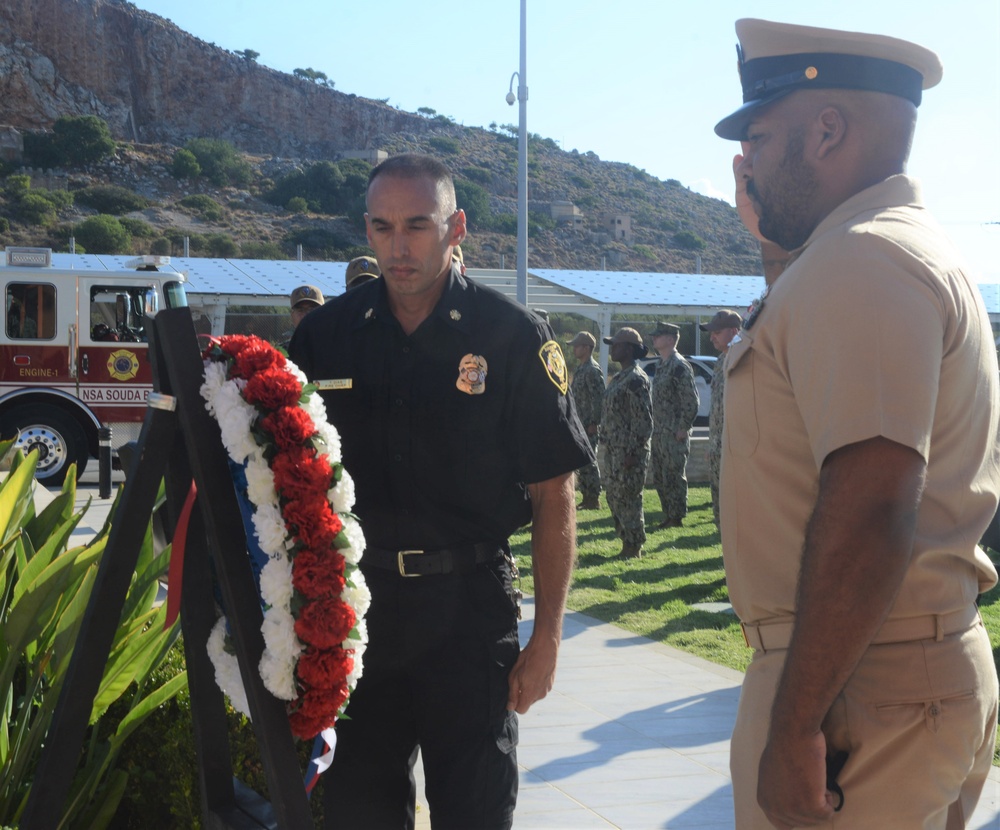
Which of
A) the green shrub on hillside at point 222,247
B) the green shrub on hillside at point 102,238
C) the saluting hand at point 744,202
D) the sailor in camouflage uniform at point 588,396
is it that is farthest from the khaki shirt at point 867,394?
the green shrub on hillside at point 222,247

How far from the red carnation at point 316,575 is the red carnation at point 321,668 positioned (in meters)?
0.10

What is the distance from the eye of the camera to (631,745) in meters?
4.87

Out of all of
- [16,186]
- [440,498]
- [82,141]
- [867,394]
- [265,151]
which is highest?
[265,151]

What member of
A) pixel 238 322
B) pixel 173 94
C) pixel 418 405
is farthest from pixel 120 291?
pixel 173 94

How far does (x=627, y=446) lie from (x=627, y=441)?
0.08 metres

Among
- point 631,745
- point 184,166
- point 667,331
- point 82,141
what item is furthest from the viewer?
point 184,166

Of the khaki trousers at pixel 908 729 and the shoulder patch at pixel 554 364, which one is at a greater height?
the shoulder patch at pixel 554 364

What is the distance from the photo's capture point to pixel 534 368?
2686mm

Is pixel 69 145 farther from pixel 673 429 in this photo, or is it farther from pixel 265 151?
pixel 673 429

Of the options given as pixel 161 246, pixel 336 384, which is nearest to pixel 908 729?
pixel 336 384

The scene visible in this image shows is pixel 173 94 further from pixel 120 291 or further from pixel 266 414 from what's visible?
pixel 266 414

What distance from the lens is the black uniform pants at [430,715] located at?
2.50 metres

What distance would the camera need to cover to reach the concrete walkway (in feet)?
13.2

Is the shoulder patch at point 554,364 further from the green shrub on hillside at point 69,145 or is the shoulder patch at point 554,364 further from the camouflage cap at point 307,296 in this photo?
the green shrub on hillside at point 69,145
